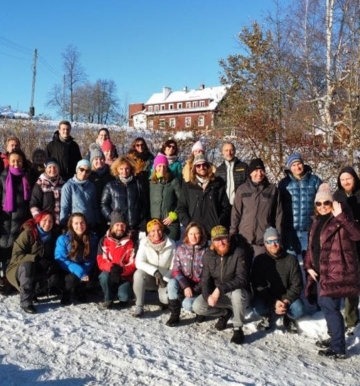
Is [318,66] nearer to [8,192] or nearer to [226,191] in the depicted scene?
[226,191]

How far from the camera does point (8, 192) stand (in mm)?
6203

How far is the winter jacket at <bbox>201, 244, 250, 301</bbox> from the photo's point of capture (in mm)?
5121

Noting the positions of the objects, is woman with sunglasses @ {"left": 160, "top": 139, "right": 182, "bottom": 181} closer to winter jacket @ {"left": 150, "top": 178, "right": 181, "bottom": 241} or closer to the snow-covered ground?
winter jacket @ {"left": 150, "top": 178, "right": 181, "bottom": 241}

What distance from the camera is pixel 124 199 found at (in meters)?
6.15

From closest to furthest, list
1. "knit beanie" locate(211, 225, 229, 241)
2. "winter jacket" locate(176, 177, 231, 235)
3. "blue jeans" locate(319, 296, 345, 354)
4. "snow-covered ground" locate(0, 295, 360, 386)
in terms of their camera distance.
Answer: "snow-covered ground" locate(0, 295, 360, 386), "blue jeans" locate(319, 296, 345, 354), "knit beanie" locate(211, 225, 229, 241), "winter jacket" locate(176, 177, 231, 235)

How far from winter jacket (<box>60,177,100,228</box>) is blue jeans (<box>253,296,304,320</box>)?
254 cm

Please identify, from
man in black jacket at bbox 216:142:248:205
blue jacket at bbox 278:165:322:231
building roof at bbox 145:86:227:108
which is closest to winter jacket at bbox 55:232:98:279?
man in black jacket at bbox 216:142:248:205

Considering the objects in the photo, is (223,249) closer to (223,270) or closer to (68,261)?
(223,270)

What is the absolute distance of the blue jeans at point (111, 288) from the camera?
5.61 metres

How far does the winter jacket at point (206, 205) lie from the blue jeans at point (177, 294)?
94 centimetres

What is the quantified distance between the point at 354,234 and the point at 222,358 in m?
1.83

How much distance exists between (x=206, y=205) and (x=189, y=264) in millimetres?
883

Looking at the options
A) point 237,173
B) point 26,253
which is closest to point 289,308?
point 237,173

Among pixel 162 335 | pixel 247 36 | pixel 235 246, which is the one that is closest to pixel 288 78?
pixel 247 36
